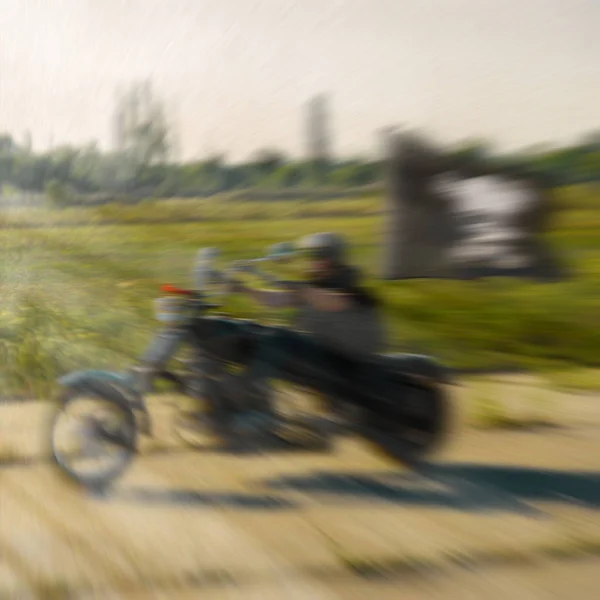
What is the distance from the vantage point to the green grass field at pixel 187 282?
2678 millimetres

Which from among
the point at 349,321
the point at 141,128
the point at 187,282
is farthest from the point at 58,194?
the point at 349,321

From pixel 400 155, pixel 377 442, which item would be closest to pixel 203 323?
pixel 377 442

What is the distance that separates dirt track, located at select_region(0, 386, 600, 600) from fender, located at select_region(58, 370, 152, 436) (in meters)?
0.22

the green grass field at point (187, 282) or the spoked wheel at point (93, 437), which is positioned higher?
the green grass field at point (187, 282)

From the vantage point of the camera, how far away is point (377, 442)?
10.8ft

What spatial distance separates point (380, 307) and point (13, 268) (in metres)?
2.05

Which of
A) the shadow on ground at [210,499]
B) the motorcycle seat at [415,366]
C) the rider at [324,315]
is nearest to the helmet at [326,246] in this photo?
the rider at [324,315]

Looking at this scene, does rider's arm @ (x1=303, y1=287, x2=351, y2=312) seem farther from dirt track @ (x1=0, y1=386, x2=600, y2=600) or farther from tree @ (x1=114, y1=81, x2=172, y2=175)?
tree @ (x1=114, y1=81, x2=172, y2=175)

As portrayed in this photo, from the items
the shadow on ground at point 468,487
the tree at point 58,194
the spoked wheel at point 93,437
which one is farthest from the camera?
the tree at point 58,194

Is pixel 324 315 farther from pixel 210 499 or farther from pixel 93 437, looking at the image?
pixel 93 437

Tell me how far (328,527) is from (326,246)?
902mm

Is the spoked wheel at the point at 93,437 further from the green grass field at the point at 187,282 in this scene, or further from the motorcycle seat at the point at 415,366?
the motorcycle seat at the point at 415,366

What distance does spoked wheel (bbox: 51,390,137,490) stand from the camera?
3.61 meters

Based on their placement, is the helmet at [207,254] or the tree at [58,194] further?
the tree at [58,194]
